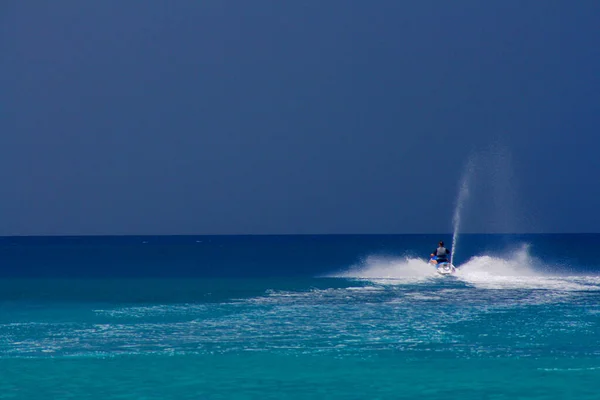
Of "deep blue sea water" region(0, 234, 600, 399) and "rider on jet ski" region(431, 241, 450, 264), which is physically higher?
"rider on jet ski" region(431, 241, 450, 264)

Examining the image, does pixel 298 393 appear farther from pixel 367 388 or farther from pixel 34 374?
pixel 34 374

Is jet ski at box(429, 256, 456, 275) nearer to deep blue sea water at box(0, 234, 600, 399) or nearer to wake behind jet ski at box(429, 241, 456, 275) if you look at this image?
wake behind jet ski at box(429, 241, 456, 275)

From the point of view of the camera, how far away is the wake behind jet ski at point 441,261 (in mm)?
45906

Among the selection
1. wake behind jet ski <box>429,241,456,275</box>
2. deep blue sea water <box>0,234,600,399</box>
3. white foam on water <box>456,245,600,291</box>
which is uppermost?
wake behind jet ski <box>429,241,456,275</box>

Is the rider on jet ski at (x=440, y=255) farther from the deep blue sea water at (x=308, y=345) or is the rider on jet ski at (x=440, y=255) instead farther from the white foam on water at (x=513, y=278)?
the deep blue sea water at (x=308, y=345)

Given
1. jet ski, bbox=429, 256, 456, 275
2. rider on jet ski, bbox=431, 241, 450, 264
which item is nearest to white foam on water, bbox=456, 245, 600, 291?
jet ski, bbox=429, 256, 456, 275

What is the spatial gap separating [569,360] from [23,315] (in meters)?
18.8

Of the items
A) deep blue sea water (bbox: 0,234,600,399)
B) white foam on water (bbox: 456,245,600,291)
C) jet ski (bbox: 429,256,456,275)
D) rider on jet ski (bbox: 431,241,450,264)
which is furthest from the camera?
jet ski (bbox: 429,256,456,275)

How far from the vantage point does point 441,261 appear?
152 ft

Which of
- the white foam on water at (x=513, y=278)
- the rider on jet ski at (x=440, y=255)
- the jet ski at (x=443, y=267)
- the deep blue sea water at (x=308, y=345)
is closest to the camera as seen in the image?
the deep blue sea water at (x=308, y=345)

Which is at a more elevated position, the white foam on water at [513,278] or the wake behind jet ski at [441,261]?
the wake behind jet ski at [441,261]

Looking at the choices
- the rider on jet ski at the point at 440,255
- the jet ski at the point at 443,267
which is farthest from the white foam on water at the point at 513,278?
the rider on jet ski at the point at 440,255

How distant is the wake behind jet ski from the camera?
1807 inches

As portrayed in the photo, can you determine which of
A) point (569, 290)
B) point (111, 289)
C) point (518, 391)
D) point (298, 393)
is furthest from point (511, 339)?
point (111, 289)
